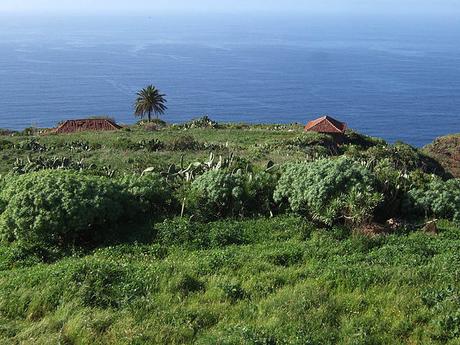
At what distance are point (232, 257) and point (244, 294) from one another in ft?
4.81

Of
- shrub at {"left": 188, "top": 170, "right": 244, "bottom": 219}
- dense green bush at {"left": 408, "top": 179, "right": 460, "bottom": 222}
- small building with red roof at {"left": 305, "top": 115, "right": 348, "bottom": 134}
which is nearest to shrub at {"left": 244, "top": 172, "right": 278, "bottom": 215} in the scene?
shrub at {"left": 188, "top": 170, "right": 244, "bottom": 219}

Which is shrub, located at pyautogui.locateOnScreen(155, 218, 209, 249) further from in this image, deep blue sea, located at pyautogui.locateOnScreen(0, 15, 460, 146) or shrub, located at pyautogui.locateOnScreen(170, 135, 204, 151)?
deep blue sea, located at pyautogui.locateOnScreen(0, 15, 460, 146)

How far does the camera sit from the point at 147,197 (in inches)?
580

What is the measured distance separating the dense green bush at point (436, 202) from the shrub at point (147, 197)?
6352 mm

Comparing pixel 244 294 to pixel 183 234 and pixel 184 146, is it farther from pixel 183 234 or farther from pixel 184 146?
pixel 184 146

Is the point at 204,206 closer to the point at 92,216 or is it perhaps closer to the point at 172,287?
the point at 92,216

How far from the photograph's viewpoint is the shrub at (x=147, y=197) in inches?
569

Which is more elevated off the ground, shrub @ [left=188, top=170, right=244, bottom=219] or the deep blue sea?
shrub @ [left=188, top=170, right=244, bottom=219]

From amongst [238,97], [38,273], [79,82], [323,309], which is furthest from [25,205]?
[79,82]

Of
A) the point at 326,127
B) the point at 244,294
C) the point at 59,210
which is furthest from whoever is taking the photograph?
the point at 326,127

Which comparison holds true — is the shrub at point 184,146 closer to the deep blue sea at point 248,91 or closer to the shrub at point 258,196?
the shrub at point 258,196

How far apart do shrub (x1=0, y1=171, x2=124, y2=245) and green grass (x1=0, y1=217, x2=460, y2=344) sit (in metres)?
0.80

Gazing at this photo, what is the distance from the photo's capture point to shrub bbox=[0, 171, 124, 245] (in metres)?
12.8

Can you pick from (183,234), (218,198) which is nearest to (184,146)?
(218,198)
